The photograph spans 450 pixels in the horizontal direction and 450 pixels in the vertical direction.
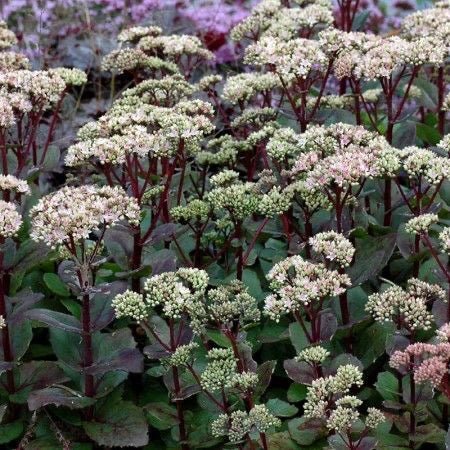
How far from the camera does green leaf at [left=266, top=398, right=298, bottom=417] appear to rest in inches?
137

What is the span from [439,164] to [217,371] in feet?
4.08

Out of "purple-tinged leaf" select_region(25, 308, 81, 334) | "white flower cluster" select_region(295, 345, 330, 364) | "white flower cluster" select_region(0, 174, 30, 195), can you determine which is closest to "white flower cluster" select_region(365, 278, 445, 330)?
"white flower cluster" select_region(295, 345, 330, 364)

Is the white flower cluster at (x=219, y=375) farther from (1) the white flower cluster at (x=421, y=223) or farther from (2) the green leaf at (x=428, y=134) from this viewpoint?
(2) the green leaf at (x=428, y=134)

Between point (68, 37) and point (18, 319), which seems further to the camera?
point (68, 37)

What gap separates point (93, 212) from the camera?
124 inches

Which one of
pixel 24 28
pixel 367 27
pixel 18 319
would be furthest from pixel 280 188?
pixel 367 27

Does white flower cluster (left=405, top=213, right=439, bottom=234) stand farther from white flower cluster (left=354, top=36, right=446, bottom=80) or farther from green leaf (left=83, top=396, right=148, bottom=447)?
green leaf (left=83, top=396, right=148, bottom=447)

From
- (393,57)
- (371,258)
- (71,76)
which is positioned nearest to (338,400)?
(371,258)

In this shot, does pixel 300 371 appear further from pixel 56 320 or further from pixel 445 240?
pixel 56 320

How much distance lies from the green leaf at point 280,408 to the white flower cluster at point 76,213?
953 mm

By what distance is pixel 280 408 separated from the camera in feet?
11.6

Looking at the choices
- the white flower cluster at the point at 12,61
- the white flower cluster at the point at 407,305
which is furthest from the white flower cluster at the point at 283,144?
the white flower cluster at the point at 12,61

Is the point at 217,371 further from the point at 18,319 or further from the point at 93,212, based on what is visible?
the point at 18,319

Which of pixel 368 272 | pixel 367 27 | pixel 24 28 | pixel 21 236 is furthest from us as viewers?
pixel 367 27
